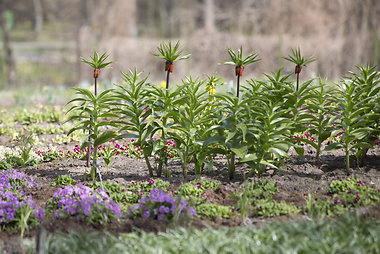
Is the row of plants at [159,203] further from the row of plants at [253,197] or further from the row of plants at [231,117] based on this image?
the row of plants at [231,117]

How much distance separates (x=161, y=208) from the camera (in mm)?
3801

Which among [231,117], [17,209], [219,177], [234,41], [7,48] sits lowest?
[17,209]

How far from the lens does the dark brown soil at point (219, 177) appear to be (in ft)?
12.2

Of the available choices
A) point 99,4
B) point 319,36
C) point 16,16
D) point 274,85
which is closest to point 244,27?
point 319,36

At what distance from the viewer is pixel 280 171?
16.0ft

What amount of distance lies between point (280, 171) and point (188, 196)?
3.85 feet

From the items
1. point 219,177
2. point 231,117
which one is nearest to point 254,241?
point 231,117

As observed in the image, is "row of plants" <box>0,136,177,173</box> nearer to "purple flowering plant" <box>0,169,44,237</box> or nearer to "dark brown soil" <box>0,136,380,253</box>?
"dark brown soil" <box>0,136,380,253</box>

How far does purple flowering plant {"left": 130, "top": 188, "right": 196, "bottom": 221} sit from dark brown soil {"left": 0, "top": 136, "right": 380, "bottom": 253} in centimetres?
8

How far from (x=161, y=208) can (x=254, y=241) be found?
952mm

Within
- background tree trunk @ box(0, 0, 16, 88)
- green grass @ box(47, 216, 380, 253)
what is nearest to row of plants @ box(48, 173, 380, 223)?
green grass @ box(47, 216, 380, 253)

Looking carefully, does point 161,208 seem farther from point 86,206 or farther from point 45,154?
point 45,154

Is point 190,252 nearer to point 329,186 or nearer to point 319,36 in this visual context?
point 329,186

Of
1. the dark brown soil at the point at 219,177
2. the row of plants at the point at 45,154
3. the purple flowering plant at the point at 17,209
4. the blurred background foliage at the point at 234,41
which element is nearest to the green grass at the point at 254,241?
the dark brown soil at the point at 219,177
